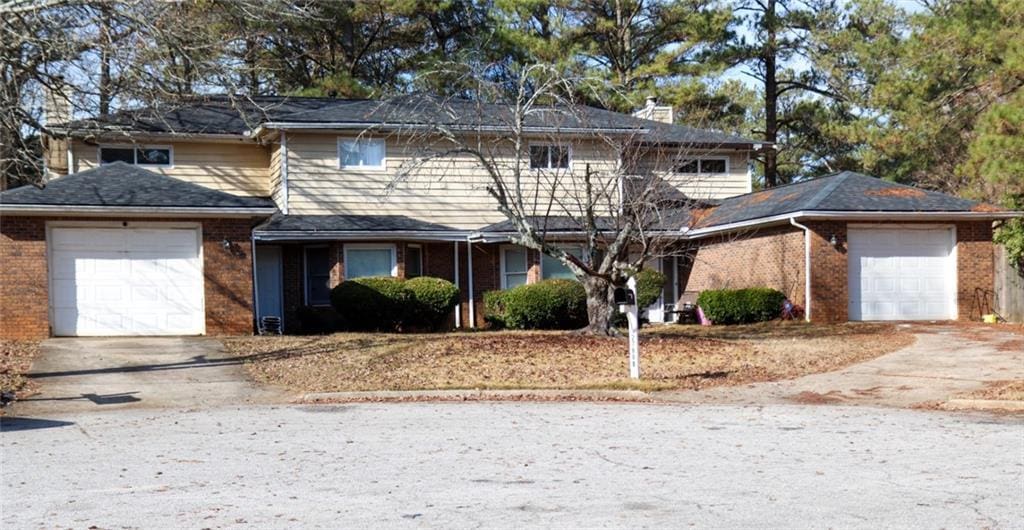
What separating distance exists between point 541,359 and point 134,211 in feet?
30.2

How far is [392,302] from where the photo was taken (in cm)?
2444

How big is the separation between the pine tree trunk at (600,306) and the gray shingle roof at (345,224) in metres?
7.08

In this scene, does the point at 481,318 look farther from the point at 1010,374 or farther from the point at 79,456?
the point at 79,456

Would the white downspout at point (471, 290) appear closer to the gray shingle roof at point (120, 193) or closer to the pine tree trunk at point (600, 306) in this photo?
the gray shingle roof at point (120, 193)

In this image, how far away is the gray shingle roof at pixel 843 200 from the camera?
25141mm

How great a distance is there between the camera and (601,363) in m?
17.4

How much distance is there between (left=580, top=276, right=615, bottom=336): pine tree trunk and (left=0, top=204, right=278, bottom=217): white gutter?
22.2 feet

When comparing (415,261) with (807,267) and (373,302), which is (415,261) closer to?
(373,302)

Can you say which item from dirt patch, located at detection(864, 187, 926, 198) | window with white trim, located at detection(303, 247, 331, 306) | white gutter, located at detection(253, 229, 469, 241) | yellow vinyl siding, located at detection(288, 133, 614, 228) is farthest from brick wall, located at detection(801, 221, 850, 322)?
window with white trim, located at detection(303, 247, 331, 306)

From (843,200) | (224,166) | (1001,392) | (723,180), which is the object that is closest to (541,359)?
(1001,392)

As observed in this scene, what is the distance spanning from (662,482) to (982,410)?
662cm

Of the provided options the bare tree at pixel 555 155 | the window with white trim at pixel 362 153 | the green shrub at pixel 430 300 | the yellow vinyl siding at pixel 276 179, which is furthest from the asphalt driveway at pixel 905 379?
the yellow vinyl siding at pixel 276 179

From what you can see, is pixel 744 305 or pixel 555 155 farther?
pixel 555 155

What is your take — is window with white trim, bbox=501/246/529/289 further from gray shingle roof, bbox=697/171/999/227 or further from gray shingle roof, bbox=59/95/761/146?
gray shingle roof, bbox=697/171/999/227
